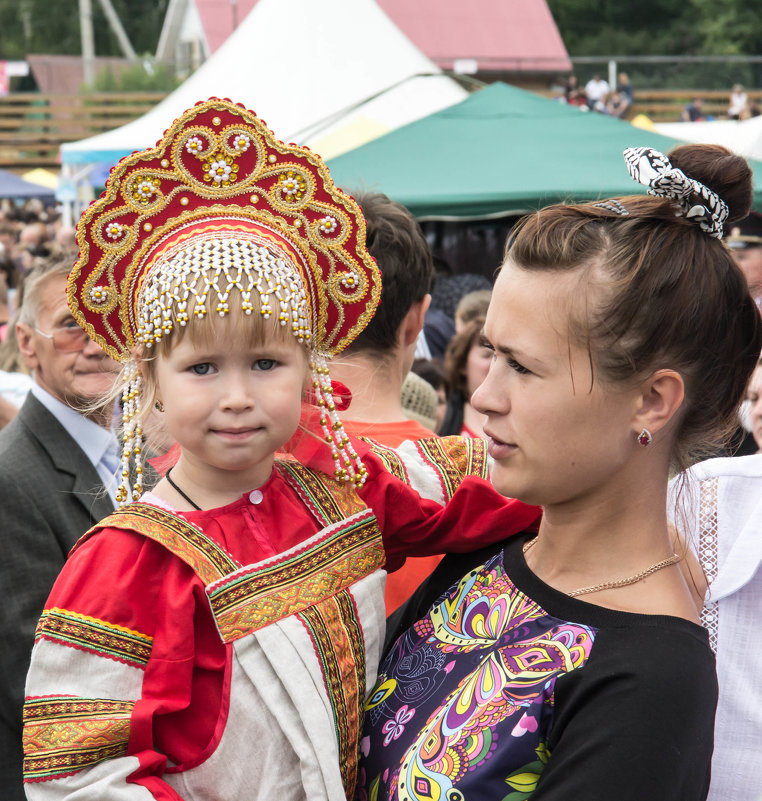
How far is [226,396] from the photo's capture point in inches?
71.8

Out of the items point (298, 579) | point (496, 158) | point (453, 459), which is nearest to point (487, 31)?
point (496, 158)

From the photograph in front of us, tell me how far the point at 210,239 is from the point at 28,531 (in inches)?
55.5

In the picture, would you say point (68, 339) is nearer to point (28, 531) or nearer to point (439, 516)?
point (28, 531)

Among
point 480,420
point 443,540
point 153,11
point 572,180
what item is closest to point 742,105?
point 572,180

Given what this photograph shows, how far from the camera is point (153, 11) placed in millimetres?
49938

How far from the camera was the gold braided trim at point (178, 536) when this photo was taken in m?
1.73

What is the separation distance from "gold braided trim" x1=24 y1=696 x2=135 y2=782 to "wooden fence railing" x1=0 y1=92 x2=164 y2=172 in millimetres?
24941

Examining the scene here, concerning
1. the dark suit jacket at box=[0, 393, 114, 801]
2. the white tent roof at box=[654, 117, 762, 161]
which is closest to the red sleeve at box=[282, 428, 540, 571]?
the dark suit jacket at box=[0, 393, 114, 801]

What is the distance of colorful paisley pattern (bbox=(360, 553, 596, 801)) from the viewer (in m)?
1.50

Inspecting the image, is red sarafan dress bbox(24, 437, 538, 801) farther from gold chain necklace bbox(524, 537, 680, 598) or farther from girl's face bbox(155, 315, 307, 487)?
gold chain necklace bbox(524, 537, 680, 598)

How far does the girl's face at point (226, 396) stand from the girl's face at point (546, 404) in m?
0.40

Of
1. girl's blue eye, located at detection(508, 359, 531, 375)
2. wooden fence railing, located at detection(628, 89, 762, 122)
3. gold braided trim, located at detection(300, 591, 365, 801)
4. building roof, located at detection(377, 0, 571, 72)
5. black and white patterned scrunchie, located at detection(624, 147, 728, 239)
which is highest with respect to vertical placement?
black and white patterned scrunchie, located at detection(624, 147, 728, 239)

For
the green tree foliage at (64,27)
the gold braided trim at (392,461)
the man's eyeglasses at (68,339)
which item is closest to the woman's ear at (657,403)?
the gold braided trim at (392,461)

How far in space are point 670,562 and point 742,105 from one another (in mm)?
22726
